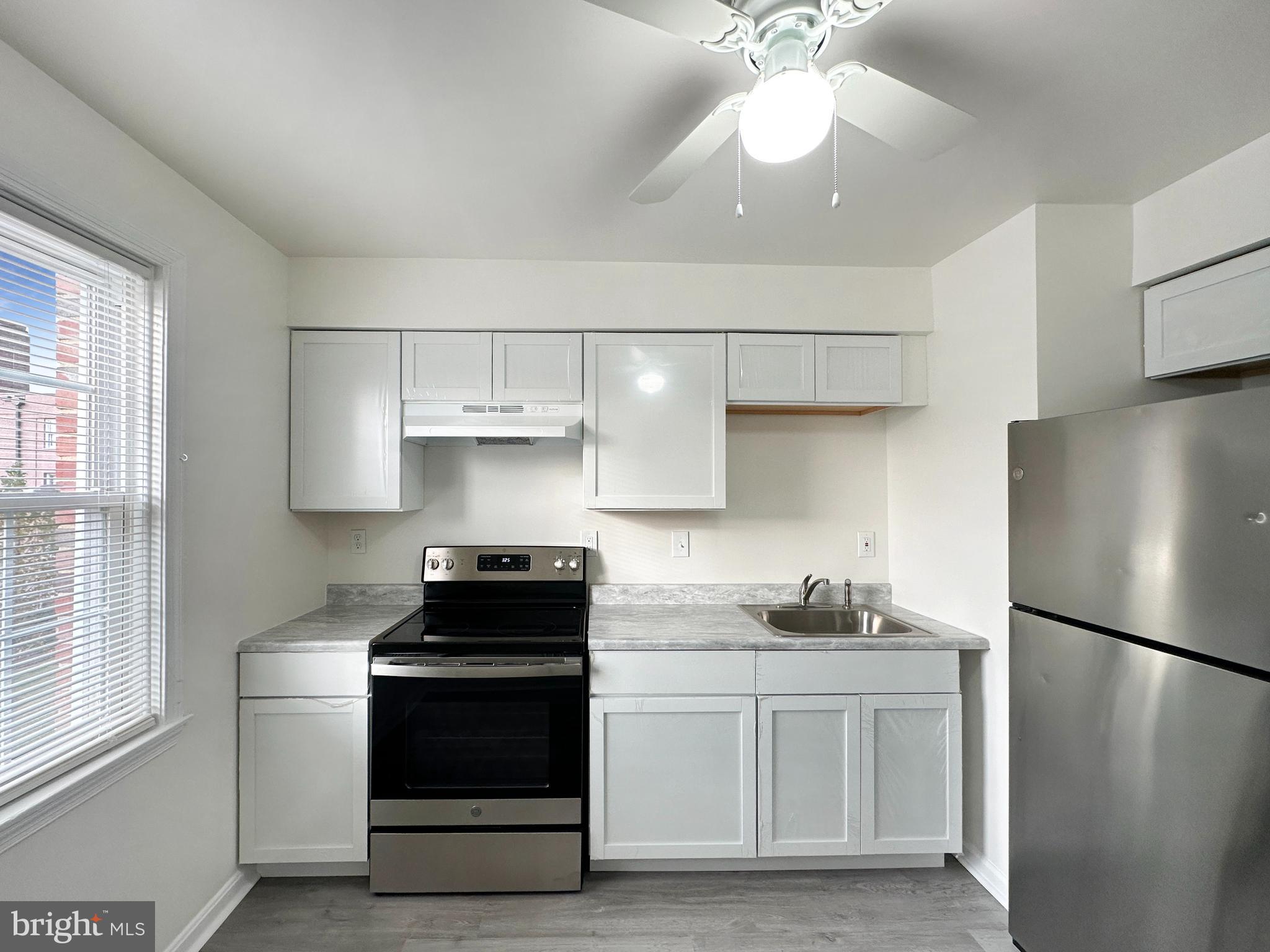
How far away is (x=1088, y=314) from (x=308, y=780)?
2971 mm

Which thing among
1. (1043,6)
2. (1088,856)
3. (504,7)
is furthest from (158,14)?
(1088,856)

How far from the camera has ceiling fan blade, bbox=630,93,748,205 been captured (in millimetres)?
1226

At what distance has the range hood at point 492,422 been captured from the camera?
2438mm

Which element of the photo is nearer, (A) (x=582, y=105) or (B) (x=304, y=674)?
(A) (x=582, y=105)

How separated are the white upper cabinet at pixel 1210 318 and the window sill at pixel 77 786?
309cm

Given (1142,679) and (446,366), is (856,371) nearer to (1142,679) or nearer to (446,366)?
(1142,679)

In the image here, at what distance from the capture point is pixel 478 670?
216 centimetres

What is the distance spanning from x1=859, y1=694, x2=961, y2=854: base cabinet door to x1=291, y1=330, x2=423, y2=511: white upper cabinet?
1.97 meters

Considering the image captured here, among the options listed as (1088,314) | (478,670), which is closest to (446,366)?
(478,670)

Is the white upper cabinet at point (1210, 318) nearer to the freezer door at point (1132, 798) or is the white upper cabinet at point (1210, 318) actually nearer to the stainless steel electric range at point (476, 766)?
the freezer door at point (1132, 798)

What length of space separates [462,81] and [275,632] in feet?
6.30

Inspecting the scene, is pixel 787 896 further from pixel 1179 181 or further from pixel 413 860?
pixel 1179 181

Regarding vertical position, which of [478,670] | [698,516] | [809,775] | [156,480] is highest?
[156,480]

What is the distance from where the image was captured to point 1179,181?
190cm
